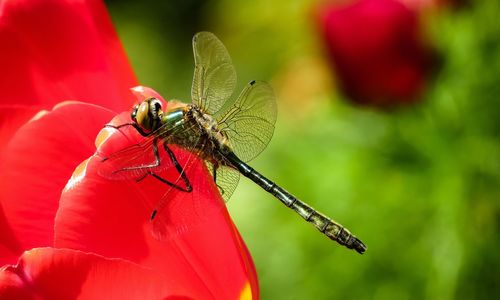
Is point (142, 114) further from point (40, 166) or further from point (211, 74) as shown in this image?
point (211, 74)

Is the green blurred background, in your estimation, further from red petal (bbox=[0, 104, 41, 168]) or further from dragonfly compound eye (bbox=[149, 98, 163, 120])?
red petal (bbox=[0, 104, 41, 168])

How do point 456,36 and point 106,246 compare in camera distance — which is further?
point 456,36

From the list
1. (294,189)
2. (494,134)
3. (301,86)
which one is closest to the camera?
(494,134)

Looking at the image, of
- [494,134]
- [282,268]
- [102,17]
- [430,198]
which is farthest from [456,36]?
[102,17]

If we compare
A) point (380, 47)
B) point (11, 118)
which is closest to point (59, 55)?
point (11, 118)

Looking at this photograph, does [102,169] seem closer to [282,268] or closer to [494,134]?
[494,134]

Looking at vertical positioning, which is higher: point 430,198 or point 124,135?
point 430,198

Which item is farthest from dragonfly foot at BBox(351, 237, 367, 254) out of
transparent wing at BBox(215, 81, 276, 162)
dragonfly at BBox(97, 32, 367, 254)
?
transparent wing at BBox(215, 81, 276, 162)
